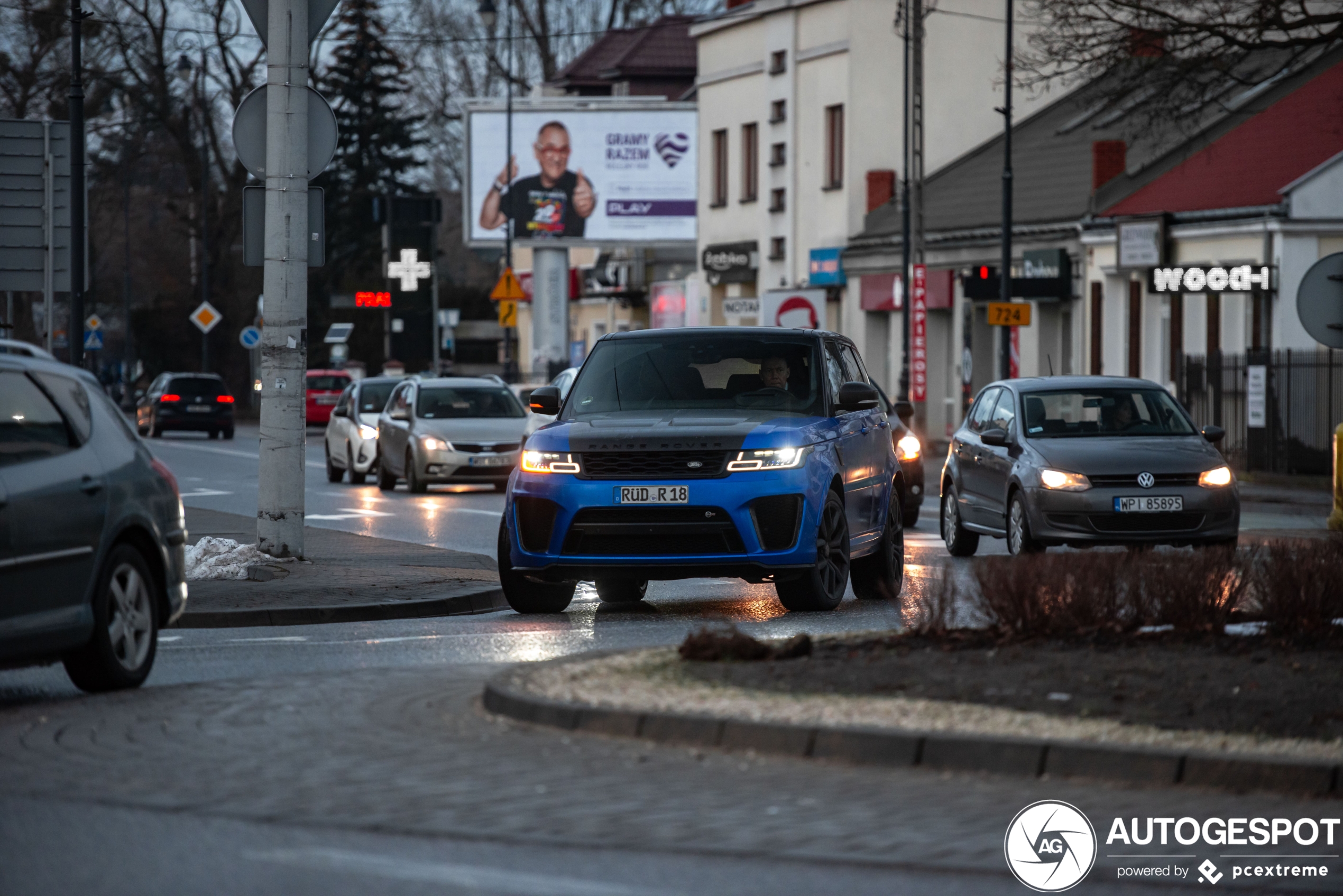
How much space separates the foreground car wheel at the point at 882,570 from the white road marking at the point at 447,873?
883 centimetres

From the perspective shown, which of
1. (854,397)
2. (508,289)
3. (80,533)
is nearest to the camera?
(80,533)

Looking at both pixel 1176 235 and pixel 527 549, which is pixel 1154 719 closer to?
pixel 527 549

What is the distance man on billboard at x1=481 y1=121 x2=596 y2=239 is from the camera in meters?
64.7

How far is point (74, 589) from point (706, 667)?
267cm

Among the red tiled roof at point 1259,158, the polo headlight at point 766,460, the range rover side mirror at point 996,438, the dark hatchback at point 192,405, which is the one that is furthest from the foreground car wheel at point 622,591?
the dark hatchback at point 192,405

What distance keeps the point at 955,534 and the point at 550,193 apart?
45972 mm

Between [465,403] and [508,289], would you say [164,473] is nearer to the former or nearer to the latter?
[465,403]

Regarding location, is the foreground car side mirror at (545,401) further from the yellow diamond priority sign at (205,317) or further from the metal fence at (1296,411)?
the yellow diamond priority sign at (205,317)

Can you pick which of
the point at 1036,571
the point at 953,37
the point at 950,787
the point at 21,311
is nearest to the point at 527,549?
the point at 1036,571

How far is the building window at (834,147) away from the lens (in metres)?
52.7

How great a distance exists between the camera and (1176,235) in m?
37.5

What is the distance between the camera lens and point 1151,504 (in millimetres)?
17375

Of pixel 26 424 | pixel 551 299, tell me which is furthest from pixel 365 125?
pixel 26 424

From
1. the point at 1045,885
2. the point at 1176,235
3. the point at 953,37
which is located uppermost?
the point at 953,37
